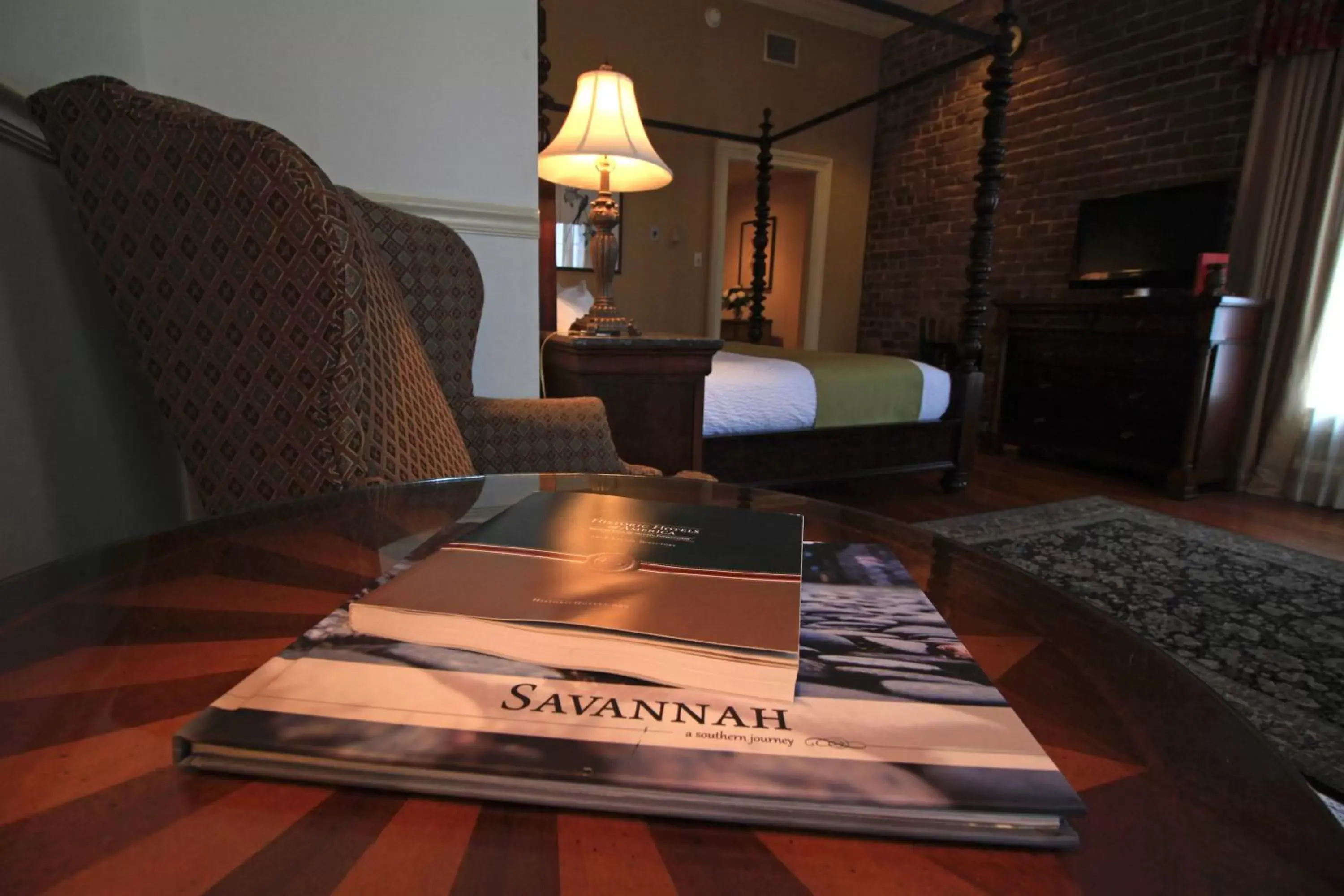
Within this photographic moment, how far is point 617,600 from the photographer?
384 mm

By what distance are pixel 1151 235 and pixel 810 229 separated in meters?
2.36

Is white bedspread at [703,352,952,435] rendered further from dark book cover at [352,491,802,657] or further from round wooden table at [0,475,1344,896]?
round wooden table at [0,475,1344,896]

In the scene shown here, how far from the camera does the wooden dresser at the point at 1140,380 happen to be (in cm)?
299

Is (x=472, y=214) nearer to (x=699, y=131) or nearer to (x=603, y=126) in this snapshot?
(x=603, y=126)

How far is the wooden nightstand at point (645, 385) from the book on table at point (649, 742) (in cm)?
151

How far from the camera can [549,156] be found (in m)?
1.85

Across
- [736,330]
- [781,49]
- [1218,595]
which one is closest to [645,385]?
[1218,595]

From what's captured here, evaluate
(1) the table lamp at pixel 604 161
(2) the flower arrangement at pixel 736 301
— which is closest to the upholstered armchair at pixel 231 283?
(1) the table lamp at pixel 604 161

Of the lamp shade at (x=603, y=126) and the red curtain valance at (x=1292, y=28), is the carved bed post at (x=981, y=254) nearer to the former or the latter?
the red curtain valance at (x=1292, y=28)

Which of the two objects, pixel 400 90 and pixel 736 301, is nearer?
pixel 400 90

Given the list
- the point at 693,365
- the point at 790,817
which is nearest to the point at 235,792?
the point at 790,817

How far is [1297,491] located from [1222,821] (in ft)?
12.4

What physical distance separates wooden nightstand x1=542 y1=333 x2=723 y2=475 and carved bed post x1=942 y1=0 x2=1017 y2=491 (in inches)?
59.4

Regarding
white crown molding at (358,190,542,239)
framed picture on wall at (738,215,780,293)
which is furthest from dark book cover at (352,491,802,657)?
framed picture on wall at (738,215,780,293)
